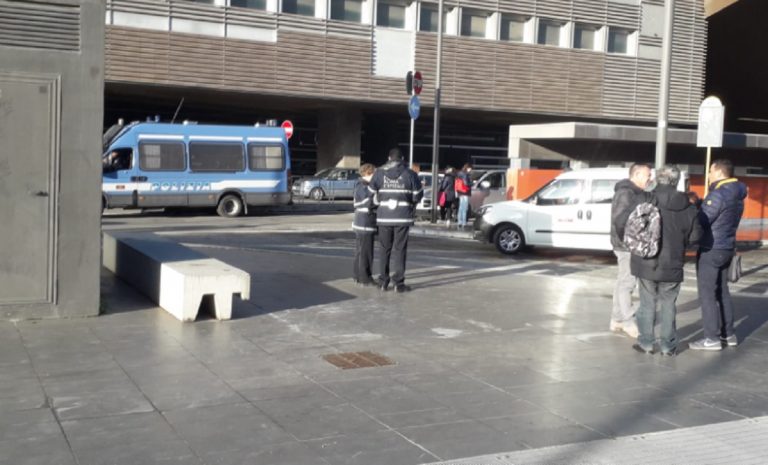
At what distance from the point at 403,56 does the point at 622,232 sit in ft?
89.2

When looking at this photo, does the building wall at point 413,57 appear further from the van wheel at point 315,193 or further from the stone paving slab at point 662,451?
the stone paving slab at point 662,451

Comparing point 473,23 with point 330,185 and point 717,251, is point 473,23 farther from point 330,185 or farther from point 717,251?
point 717,251

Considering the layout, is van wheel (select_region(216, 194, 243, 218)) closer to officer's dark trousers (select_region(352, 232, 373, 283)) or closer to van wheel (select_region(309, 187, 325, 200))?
van wheel (select_region(309, 187, 325, 200))

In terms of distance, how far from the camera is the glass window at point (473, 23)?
119 ft

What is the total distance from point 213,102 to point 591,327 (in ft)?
102

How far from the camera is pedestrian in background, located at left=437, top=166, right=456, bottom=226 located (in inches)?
971

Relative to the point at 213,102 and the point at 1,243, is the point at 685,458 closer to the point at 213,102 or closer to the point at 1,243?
the point at 1,243

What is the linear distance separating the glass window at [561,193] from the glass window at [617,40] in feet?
75.1

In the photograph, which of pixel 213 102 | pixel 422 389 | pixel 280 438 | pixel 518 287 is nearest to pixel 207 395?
pixel 280 438

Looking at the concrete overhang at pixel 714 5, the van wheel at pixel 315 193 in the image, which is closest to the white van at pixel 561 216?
the van wheel at pixel 315 193


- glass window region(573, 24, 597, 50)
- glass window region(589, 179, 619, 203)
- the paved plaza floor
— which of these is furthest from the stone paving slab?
glass window region(573, 24, 597, 50)

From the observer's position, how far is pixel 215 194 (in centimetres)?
2664

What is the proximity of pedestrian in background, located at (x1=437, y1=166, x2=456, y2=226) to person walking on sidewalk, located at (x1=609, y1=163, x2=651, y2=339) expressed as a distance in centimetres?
1480

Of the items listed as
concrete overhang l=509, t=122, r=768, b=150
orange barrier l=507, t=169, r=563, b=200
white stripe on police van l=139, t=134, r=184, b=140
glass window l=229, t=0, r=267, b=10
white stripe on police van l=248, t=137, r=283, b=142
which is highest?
glass window l=229, t=0, r=267, b=10
